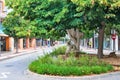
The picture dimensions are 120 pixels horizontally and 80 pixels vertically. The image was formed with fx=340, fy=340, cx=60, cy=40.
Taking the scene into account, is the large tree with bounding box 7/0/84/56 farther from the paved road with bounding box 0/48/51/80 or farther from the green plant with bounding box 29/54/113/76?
the paved road with bounding box 0/48/51/80

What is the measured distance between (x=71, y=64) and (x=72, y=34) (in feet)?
31.3

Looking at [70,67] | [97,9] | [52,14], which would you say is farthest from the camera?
[52,14]

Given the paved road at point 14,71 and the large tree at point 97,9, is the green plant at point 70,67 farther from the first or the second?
the large tree at point 97,9

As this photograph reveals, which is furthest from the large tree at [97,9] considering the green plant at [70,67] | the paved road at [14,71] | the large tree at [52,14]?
the paved road at [14,71]

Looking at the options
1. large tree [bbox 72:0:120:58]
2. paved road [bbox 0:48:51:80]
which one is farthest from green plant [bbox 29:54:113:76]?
large tree [bbox 72:0:120:58]

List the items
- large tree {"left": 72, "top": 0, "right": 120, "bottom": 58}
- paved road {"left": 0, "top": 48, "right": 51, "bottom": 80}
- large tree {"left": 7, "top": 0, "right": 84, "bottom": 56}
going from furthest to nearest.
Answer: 1. large tree {"left": 7, "top": 0, "right": 84, "bottom": 56}
2. paved road {"left": 0, "top": 48, "right": 51, "bottom": 80}
3. large tree {"left": 72, "top": 0, "right": 120, "bottom": 58}

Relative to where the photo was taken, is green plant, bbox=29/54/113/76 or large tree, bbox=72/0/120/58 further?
large tree, bbox=72/0/120/58

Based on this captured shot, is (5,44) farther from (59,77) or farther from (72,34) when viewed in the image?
(59,77)

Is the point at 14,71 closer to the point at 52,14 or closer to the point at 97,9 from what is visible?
the point at 52,14

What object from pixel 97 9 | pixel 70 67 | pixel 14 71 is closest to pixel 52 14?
pixel 97 9

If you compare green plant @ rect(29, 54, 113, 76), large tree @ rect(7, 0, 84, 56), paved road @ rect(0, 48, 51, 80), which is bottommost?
paved road @ rect(0, 48, 51, 80)

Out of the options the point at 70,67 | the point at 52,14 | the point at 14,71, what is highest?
the point at 52,14

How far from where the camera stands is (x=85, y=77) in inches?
681

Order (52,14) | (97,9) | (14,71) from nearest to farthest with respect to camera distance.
→ (97,9) < (52,14) < (14,71)
